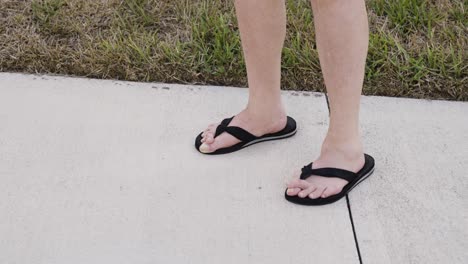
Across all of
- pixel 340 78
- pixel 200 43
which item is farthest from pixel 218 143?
pixel 200 43

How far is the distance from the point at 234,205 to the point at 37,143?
774mm

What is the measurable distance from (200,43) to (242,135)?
0.75 metres

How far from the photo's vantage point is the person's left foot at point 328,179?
211 centimetres

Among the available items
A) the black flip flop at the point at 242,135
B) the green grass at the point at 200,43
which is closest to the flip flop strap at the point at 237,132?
the black flip flop at the point at 242,135

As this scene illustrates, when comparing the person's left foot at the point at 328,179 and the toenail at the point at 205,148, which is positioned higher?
the person's left foot at the point at 328,179

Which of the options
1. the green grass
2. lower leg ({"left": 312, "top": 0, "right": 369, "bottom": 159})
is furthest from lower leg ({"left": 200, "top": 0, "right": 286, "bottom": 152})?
the green grass

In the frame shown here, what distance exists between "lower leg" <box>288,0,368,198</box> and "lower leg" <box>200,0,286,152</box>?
196mm

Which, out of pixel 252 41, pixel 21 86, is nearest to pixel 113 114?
pixel 21 86

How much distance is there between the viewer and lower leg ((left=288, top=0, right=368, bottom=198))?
189 centimetres

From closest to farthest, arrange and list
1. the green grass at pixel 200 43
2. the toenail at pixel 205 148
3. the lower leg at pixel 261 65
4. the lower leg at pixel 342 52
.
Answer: the lower leg at pixel 342 52, the lower leg at pixel 261 65, the toenail at pixel 205 148, the green grass at pixel 200 43

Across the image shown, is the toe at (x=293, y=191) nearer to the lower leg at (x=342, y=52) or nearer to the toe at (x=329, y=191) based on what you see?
the toe at (x=329, y=191)

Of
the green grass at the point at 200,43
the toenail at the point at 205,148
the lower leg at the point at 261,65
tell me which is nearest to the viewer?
the lower leg at the point at 261,65

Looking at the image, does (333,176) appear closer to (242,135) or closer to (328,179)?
(328,179)

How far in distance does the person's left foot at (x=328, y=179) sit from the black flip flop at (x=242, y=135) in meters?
0.23
